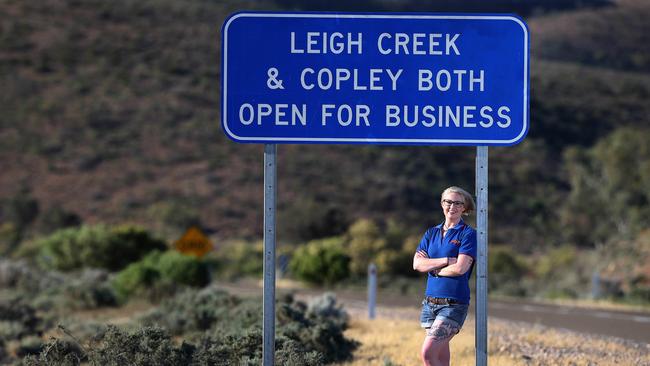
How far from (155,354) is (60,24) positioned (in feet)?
226

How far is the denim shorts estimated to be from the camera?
24.8 ft

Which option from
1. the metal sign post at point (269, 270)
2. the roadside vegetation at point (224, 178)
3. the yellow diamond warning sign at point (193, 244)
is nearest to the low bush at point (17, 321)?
the roadside vegetation at point (224, 178)

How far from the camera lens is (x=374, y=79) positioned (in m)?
8.27

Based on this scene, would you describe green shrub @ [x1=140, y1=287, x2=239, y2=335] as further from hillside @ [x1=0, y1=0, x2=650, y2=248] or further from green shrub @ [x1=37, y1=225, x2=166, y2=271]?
hillside @ [x1=0, y1=0, x2=650, y2=248]

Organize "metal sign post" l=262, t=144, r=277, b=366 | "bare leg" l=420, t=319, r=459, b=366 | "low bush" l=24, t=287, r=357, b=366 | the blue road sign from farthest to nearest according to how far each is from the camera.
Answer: "low bush" l=24, t=287, r=357, b=366 < the blue road sign < "metal sign post" l=262, t=144, r=277, b=366 < "bare leg" l=420, t=319, r=459, b=366

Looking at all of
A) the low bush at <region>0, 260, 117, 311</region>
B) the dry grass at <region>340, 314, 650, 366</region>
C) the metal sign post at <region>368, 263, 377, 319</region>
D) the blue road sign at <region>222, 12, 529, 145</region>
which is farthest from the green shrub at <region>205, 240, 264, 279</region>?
the blue road sign at <region>222, 12, 529, 145</region>

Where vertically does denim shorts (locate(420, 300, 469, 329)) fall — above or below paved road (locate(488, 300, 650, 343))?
above

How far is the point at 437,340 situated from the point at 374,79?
204 centimetres

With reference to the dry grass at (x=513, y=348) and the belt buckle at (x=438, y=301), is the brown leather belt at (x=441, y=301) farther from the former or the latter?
the dry grass at (x=513, y=348)

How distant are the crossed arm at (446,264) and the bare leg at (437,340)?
0.35 meters

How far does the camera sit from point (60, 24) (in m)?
74.9

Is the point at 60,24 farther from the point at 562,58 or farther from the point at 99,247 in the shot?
the point at 99,247

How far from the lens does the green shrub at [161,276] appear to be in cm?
2394

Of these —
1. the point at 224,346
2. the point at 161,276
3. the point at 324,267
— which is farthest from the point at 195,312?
the point at 324,267
